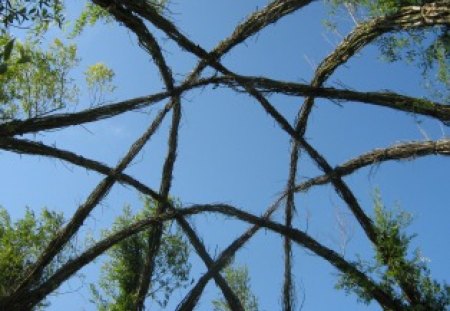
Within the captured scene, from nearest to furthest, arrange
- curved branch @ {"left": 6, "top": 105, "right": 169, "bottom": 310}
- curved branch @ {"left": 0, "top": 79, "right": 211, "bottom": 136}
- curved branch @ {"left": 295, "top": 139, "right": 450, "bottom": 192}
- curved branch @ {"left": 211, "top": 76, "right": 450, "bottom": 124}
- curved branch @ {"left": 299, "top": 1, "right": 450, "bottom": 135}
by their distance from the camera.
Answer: curved branch @ {"left": 0, "top": 79, "right": 211, "bottom": 136} < curved branch @ {"left": 299, "top": 1, "right": 450, "bottom": 135} < curved branch @ {"left": 211, "top": 76, "right": 450, "bottom": 124} < curved branch @ {"left": 295, "top": 139, "right": 450, "bottom": 192} < curved branch @ {"left": 6, "top": 105, "right": 169, "bottom": 310}

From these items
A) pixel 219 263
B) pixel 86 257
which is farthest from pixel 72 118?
pixel 219 263

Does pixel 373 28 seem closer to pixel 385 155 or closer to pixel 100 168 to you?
pixel 385 155

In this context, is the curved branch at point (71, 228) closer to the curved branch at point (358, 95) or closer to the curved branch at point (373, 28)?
the curved branch at point (358, 95)

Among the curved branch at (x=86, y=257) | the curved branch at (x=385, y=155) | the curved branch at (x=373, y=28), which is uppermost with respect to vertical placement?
the curved branch at (x=373, y=28)

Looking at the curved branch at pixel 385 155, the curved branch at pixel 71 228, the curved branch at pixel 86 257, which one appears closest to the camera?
the curved branch at pixel 385 155

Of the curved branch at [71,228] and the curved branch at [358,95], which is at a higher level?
the curved branch at [358,95]

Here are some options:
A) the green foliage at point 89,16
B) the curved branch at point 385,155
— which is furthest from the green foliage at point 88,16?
the curved branch at point 385,155

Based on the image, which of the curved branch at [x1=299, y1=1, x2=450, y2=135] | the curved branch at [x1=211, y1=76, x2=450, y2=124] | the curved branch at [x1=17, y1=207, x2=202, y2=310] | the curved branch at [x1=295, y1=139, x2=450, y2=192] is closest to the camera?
the curved branch at [x1=299, y1=1, x2=450, y2=135]

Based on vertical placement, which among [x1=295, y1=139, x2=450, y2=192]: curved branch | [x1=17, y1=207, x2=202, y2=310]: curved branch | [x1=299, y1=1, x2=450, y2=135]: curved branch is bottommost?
[x1=17, y1=207, x2=202, y2=310]: curved branch

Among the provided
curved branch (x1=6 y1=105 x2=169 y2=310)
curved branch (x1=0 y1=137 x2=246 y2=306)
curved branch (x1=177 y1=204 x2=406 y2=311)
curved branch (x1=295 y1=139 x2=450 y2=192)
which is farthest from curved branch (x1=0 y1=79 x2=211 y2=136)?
curved branch (x1=295 y1=139 x2=450 y2=192)

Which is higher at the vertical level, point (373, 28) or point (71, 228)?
point (373, 28)

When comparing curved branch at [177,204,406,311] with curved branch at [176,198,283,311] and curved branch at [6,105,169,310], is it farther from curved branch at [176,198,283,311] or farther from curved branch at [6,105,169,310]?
curved branch at [6,105,169,310]

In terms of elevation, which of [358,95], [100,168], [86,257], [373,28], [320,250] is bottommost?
[86,257]

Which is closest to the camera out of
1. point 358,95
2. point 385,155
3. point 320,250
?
point 358,95
